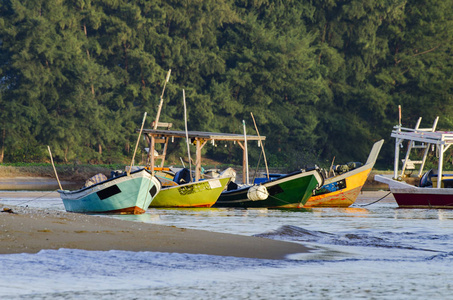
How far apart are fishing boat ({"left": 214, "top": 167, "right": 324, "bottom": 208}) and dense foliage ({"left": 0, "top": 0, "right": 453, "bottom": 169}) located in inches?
1073

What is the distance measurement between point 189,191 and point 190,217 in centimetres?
418

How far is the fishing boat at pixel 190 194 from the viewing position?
25750mm

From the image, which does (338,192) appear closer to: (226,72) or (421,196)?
(421,196)

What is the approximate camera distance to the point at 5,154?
52.6 meters

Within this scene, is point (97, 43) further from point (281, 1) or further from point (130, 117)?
point (281, 1)

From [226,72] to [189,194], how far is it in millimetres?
33626

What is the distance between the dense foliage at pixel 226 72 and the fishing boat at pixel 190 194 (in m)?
27.7

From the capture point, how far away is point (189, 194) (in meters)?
25.8

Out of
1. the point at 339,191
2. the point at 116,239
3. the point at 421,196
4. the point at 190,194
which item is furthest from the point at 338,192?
the point at 116,239

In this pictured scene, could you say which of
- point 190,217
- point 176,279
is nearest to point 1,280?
point 176,279

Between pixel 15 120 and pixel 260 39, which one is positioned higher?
pixel 260 39

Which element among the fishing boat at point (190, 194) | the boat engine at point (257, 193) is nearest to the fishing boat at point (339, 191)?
the boat engine at point (257, 193)

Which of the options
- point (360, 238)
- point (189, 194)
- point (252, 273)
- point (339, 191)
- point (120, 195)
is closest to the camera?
point (252, 273)

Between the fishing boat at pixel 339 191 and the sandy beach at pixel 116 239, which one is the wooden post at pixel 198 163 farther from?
the sandy beach at pixel 116 239
